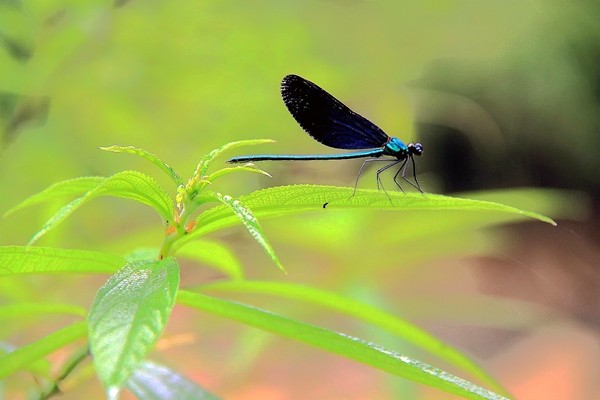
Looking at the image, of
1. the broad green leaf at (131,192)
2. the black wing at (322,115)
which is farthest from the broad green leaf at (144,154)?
the black wing at (322,115)

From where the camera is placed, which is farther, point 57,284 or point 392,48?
point 392,48

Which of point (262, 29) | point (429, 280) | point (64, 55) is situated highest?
point (262, 29)

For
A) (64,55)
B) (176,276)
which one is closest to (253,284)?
(176,276)

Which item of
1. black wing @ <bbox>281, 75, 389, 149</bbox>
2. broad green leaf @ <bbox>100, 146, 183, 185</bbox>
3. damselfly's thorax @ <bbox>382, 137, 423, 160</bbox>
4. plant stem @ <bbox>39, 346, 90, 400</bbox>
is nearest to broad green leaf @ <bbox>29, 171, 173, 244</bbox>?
broad green leaf @ <bbox>100, 146, 183, 185</bbox>

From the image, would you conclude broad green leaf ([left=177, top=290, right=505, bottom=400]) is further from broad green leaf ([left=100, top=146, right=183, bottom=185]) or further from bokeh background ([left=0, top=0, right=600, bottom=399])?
bokeh background ([left=0, top=0, right=600, bottom=399])

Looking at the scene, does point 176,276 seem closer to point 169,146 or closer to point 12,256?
point 12,256

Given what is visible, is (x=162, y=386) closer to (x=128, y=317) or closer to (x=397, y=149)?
(x=128, y=317)
